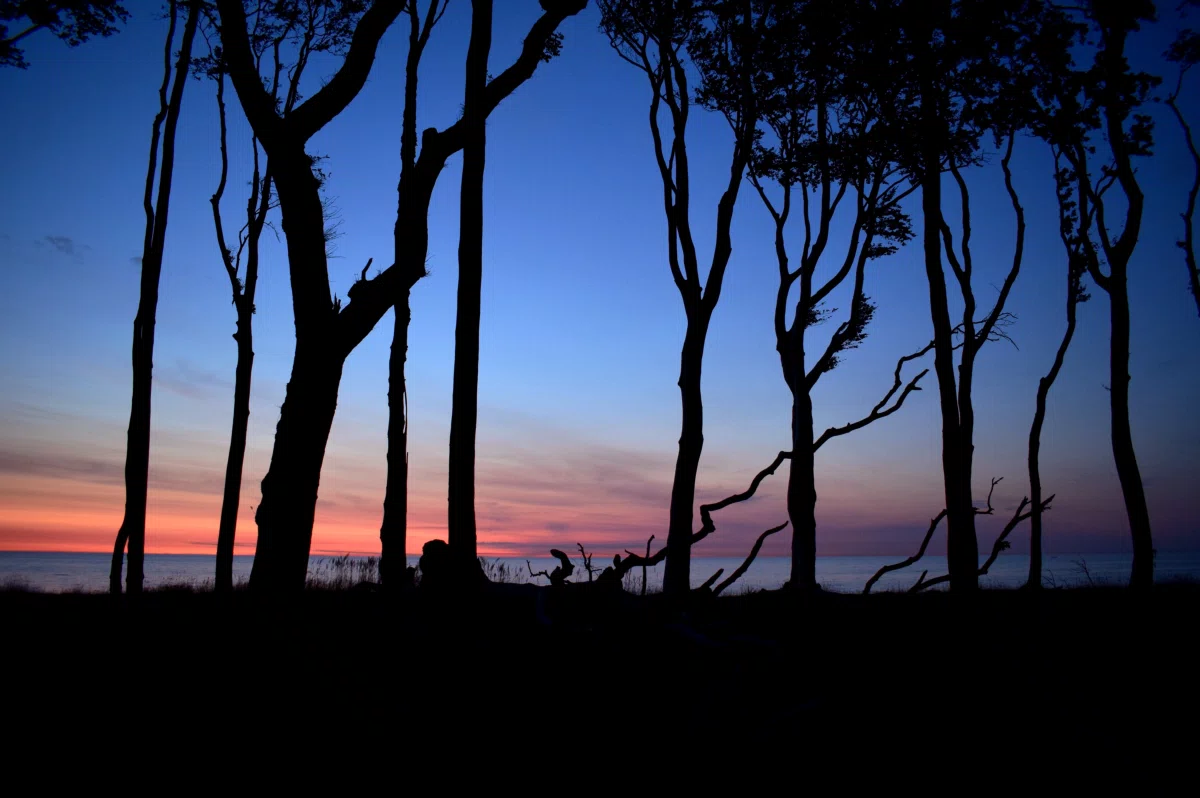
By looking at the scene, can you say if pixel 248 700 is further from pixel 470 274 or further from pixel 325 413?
pixel 470 274

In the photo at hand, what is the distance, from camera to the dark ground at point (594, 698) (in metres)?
4.17

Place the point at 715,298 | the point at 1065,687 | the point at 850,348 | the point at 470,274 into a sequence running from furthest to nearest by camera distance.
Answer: the point at 850,348 < the point at 715,298 < the point at 470,274 < the point at 1065,687

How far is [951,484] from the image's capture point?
37.6 ft

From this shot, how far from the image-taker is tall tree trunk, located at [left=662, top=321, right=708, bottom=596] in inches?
442

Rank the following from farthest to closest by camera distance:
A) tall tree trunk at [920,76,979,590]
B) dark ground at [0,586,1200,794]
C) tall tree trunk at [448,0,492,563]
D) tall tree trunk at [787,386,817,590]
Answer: tall tree trunk at [787,386,817,590] < tall tree trunk at [920,76,979,590] < tall tree trunk at [448,0,492,563] < dark ground at [0,586,1200,794]

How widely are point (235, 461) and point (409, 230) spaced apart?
7.84m

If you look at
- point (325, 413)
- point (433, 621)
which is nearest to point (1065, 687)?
point (433, 621)

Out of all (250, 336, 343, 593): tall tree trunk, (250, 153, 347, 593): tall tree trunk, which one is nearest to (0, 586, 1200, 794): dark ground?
(250, 336, 343, 593): tall tree trunk

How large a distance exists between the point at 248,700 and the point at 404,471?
6986 millimetres

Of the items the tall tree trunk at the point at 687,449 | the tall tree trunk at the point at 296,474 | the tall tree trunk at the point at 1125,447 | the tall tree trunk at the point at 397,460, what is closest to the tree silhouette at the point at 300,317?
the tall tree trunk at the point at 296,474

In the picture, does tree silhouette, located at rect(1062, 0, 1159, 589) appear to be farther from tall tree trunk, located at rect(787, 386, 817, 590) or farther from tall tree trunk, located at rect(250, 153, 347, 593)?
tall tree trunk, located at rect(250, 153, 347, 593)

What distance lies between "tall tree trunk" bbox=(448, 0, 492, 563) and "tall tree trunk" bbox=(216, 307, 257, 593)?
7.62 m

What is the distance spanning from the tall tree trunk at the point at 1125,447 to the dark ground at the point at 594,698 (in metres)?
6.79

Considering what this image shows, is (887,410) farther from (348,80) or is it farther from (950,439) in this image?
(348,80)
